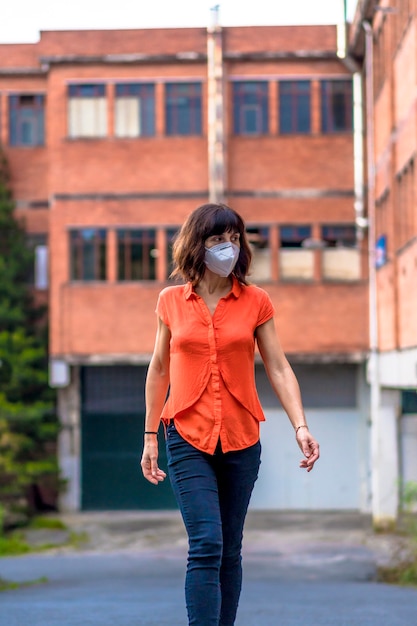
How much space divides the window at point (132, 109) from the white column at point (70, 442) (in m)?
6.29

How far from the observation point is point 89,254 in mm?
33125

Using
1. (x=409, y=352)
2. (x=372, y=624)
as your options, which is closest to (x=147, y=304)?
(x=409, y=352)

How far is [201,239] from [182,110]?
92.3ft

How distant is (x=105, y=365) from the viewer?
33.9 metres

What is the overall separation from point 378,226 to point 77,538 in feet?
32.4

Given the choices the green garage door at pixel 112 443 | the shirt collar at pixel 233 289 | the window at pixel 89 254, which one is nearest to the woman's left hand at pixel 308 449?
the shirt collar at pixel 233 289

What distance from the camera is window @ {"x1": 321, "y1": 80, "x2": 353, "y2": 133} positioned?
1289 inches

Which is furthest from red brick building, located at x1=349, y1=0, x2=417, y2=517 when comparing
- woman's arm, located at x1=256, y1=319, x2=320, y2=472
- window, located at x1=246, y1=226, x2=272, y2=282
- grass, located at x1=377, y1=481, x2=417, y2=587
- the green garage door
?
woman's arm, located at x1=256, y1=319, x2=320, y2=472

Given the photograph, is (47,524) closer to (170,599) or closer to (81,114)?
(81,114)

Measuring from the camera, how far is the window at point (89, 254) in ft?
108

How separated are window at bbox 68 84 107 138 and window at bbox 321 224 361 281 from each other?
248 inches

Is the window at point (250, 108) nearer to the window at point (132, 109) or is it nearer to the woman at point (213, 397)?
the window at point (132, 109)

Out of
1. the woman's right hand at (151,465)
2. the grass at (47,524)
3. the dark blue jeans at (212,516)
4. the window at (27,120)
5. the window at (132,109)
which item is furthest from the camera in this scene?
the window at (27,120)

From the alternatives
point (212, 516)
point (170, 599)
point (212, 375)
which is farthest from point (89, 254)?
point (212, 516)
